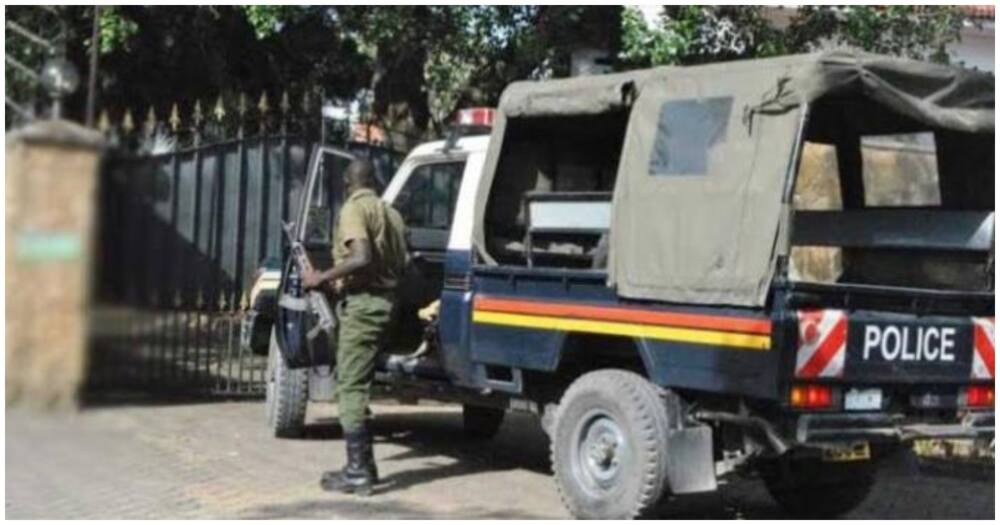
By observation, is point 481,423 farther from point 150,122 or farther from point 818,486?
point 150,122

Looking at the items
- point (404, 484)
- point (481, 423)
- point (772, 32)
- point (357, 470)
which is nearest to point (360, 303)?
point (357, 470)

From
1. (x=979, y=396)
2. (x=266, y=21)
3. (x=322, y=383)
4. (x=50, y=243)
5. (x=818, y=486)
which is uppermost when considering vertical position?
(x=266, y=21)

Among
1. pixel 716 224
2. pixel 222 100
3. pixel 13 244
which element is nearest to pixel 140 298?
pixel 13 244

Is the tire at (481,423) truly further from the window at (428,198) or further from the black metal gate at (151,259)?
the black metal gate at (151,259)

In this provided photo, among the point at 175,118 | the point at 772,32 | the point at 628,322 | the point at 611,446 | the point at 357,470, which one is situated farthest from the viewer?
the point at 772,32

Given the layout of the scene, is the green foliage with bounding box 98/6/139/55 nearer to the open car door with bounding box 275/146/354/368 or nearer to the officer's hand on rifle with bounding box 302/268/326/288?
the officer's hand on rifle with bounding box 302/268/326/288

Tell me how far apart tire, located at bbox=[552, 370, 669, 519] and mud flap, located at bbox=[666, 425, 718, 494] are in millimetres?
39

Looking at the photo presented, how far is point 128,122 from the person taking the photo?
107 centimetres

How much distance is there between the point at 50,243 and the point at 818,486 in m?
5.43

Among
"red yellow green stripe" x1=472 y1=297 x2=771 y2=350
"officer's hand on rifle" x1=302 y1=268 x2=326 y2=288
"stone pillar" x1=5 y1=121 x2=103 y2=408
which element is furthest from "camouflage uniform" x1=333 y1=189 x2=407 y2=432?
"stone pillar" x1=5 y1=121 x2=103 y2=408

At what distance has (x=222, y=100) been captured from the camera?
6.69ft

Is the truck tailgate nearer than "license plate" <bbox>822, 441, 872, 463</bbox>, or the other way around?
the truck tailgate

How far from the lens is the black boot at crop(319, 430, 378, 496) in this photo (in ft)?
19.1

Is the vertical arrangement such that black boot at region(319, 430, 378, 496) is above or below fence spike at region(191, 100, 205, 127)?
below
